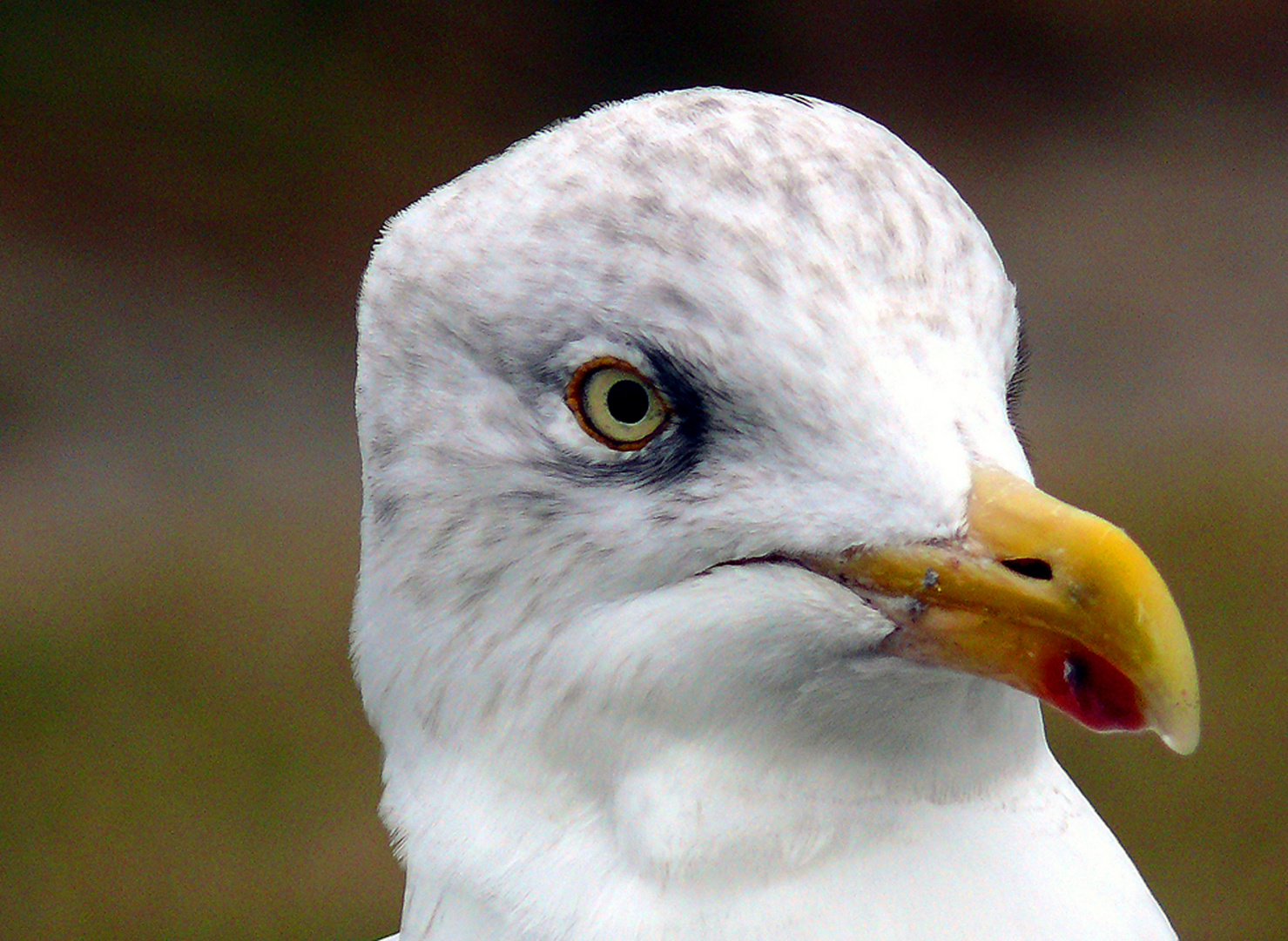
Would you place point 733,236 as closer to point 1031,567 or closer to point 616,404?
point 616,404

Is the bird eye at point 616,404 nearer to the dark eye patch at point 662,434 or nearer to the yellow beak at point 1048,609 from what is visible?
the dark eye patch at point 662,434

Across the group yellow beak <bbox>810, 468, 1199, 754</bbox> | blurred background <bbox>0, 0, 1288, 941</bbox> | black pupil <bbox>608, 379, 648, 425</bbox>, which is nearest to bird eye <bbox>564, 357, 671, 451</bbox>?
black pupil <bbox>608, 379, 648, 425</bbox>

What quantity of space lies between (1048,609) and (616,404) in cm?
31

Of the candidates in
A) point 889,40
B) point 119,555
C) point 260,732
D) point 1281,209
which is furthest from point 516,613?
point 1281,209

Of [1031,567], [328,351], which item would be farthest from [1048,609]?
[328,351]

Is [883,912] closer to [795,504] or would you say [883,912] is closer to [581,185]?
[795,504]

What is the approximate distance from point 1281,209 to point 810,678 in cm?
463

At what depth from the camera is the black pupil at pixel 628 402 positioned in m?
1.03

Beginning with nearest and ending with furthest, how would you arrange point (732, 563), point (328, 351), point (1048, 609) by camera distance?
point (1048, 609), point (732, 563), point (328, 351)

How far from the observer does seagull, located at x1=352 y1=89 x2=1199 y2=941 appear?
0.95 metres

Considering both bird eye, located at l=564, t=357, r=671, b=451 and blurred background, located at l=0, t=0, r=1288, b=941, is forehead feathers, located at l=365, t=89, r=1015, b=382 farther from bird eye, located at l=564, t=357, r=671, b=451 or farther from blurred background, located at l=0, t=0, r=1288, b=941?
blurred background, located at l=0, t=0, r=1288, b=941

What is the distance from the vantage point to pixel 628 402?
40.7 inches

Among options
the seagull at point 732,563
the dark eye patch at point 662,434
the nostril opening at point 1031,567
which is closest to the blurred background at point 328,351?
the seagull at point 732,563

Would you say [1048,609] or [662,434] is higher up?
[662,434]
